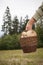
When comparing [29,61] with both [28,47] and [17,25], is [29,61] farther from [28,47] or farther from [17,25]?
[17,25]

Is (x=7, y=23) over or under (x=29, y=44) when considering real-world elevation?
over

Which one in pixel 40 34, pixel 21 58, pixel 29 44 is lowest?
pixel 21 58

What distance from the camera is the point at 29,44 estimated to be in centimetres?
246

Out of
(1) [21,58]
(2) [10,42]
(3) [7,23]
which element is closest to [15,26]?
(3) [7,23]

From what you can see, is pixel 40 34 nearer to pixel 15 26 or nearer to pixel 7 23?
pixel 15 26

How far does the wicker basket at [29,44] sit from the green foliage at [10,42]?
0.10 metres

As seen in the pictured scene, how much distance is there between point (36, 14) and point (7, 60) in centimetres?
74

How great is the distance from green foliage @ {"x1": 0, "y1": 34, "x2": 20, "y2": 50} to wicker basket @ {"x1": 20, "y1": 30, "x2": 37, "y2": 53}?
0.10 m

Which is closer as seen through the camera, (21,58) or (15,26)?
(21,58)

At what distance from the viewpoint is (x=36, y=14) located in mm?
2510

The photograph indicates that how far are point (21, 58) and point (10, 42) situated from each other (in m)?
0.27

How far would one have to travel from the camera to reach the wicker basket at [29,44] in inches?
96.7

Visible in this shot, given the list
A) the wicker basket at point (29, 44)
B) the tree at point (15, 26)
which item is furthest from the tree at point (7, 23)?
the wicker basket at point (29, 44)

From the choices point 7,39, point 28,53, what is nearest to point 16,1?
point 7,39
